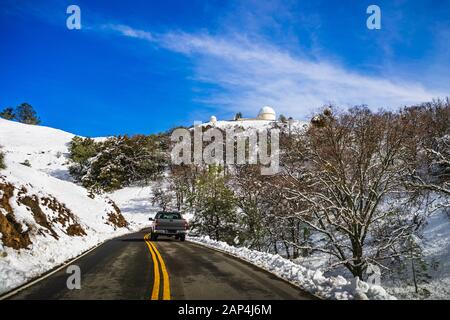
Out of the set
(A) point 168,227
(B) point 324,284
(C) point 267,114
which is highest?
(C) point 267,114

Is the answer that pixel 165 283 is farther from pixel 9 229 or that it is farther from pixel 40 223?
pixel 40 223

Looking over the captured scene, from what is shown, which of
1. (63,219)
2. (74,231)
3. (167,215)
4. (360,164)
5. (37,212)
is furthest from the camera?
(167,215)

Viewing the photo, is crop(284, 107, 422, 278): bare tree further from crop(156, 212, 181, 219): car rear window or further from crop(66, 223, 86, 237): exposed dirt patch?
crop(66, 223, 86, 237): exposed dirt patch

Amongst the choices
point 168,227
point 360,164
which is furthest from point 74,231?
point 360,164

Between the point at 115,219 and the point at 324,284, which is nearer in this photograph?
the point at 324,284

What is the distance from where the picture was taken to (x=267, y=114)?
5354 inches

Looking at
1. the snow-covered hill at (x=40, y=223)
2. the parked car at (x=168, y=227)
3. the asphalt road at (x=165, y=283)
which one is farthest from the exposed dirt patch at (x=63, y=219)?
the asphalt road at (x=165, y=283)

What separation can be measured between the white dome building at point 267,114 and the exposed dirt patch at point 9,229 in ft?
403

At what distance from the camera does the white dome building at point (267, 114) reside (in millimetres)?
135250

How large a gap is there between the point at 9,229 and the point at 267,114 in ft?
414

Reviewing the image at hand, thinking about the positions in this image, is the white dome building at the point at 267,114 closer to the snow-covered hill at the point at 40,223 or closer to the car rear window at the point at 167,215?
the snow-covered hill at the point at 40,223

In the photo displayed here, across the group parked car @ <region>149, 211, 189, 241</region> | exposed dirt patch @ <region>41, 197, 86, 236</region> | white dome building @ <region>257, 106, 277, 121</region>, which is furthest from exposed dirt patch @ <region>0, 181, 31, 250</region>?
white dome building @ <region>257, 106, 277, 121</region>
